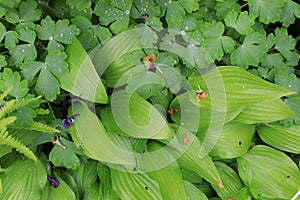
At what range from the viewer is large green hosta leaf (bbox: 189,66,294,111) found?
4.57ft

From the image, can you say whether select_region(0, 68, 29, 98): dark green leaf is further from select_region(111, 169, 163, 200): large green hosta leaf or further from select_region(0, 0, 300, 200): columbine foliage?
select_region(111, 169, 163, 200): large green hosta leaf

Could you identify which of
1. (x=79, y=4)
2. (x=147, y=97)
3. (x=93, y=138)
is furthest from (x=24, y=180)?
(x=79, y=4)

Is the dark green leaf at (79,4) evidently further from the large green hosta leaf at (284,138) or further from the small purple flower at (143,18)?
the large green hosta leaf at (284,138)

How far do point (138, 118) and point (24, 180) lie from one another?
0.44 meters

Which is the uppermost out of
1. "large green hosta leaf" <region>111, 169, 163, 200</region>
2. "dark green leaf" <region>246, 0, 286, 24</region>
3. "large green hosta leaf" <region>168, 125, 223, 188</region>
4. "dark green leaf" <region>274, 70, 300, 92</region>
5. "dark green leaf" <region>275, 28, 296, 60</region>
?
"dark green leaf" <region>246, 0, 286, 24</region>

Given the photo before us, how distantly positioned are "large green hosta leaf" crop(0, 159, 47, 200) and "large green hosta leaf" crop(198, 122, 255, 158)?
59 centimetres

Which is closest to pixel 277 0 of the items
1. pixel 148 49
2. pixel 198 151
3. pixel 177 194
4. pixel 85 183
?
pixel 148 49

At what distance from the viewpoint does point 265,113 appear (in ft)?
4.94

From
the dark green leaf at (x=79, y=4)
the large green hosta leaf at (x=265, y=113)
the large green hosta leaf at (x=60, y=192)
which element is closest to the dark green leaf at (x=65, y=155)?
the large green hosta leaf at (x=60, y=192)

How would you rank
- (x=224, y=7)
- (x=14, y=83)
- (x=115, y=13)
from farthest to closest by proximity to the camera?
(x=224, y=7)
(x=115, y=13)
(x=14, y=83)

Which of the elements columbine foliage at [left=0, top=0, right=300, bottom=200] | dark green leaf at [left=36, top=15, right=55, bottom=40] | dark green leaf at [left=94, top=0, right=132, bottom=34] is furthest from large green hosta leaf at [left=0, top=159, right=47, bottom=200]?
dark green leaf at [left=94, top=0, right=132, bottom=34]

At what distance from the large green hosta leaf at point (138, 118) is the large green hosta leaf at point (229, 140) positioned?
0.21 m

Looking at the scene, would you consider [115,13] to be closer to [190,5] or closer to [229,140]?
[190,5]

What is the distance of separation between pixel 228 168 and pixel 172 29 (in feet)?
1.90
